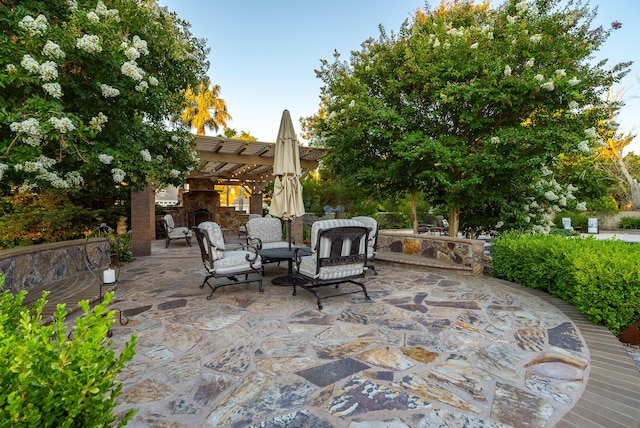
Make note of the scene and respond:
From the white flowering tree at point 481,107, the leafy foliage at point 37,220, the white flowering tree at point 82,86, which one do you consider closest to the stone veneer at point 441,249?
the white flowering tree at point 481,107

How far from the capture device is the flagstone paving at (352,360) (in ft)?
6.85

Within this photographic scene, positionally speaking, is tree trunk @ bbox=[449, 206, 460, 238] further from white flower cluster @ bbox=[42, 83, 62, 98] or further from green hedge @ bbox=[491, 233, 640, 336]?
white flower cluster @ bbox=[42, 83, 62, 98]

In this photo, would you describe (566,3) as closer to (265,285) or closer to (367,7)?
(367,7)

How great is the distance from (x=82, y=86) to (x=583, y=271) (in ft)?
21.3

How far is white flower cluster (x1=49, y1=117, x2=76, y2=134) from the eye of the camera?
3400 millimetres

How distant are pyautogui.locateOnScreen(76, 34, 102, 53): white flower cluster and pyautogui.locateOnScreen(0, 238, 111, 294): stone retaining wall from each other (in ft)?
7.71

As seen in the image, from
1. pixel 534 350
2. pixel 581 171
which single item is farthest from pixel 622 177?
pixel 534 350

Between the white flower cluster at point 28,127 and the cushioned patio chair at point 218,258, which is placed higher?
the white flower cluster at point 28,127

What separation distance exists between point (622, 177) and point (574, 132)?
50.9ft

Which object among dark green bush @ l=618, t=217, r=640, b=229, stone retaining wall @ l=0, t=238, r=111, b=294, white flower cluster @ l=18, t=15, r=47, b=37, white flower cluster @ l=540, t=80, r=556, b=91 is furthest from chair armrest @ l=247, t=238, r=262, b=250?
dark green bush @ l=618, t=217, r=640, b=229

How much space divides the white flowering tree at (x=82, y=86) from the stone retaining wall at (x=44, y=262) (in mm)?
978

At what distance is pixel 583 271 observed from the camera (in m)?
3.63

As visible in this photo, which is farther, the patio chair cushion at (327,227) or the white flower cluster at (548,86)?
the white flower cluster at (548,86)

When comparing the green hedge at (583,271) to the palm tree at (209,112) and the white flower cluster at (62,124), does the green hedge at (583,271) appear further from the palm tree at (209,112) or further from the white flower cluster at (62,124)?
the palm tree at (209,112)
